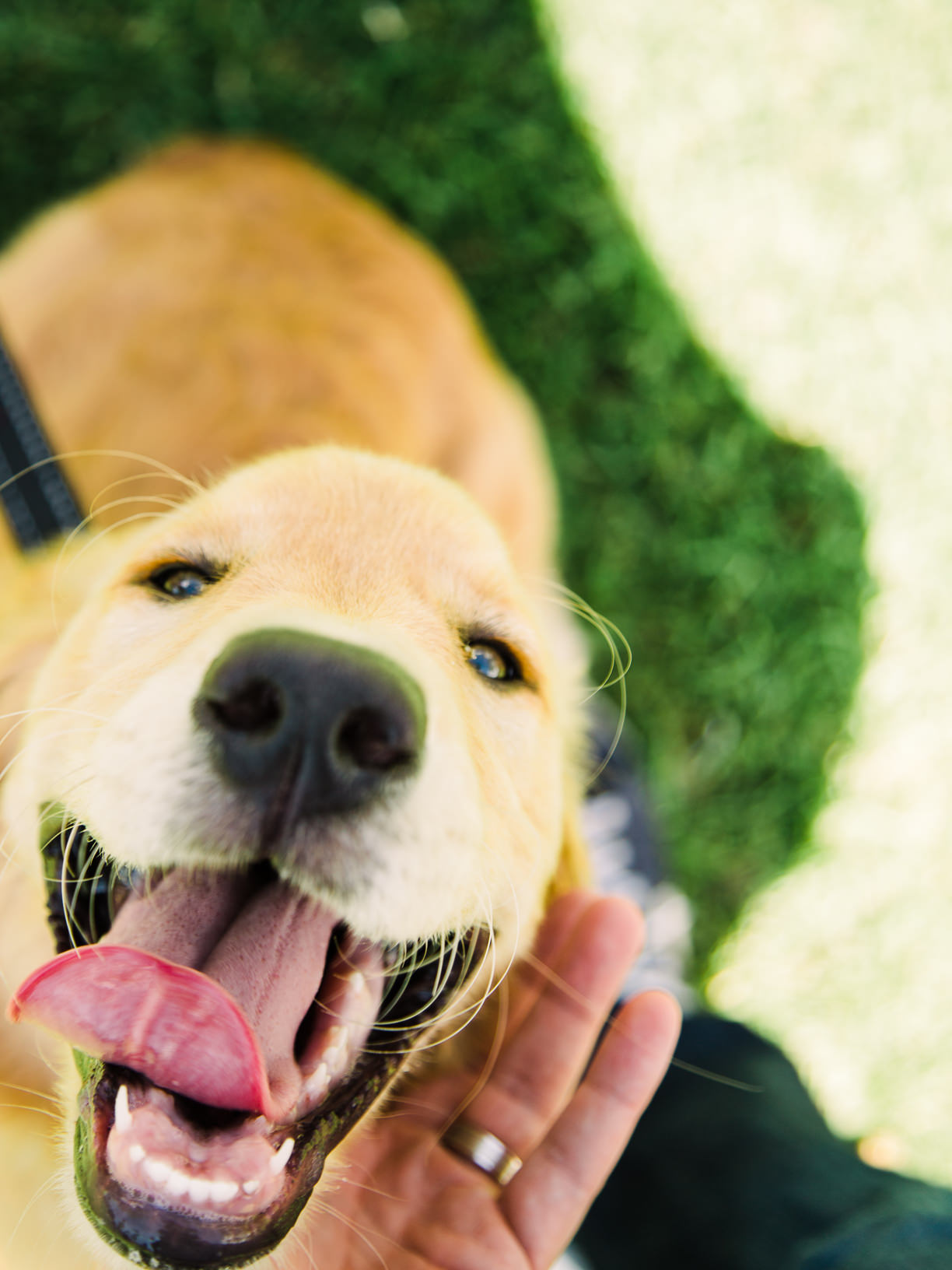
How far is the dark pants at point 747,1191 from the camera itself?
72.2 inches

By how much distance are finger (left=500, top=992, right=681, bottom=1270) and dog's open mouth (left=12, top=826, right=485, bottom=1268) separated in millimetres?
447

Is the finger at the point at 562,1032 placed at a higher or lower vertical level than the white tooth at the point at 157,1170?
lower

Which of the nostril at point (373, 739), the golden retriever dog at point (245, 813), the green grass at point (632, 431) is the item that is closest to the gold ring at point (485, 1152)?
the golden retriever dog at point (245, 813)

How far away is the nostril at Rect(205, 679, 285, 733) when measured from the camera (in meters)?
1.19

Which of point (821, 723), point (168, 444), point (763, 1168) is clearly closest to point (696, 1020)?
point (763, 1168)

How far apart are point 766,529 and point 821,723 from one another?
0.84 m

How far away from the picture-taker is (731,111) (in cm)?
404

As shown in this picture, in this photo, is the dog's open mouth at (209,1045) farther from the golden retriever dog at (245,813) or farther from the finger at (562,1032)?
the finger at (562,1032)

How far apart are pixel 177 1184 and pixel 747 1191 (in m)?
1.50

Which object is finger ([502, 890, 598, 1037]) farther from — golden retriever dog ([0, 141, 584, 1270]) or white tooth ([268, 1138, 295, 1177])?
white tooth ([268, 1138, 295, 1177])

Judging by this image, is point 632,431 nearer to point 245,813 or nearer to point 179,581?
point 179,581

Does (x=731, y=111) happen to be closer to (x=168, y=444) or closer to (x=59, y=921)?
(x=168, y=444)

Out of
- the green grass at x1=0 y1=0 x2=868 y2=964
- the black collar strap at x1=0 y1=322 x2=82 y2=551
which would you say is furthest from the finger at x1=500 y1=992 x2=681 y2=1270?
the green grass at x1=0 y1=0 x2=868 y2=964

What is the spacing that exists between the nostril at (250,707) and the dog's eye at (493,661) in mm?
549
